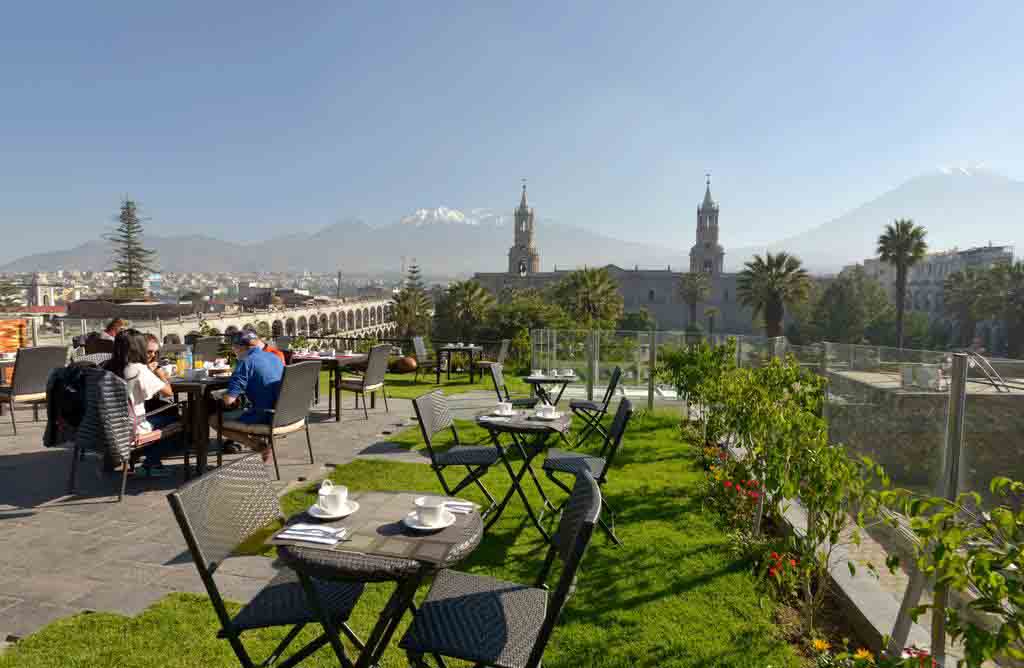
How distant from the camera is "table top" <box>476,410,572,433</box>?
428 centimetres

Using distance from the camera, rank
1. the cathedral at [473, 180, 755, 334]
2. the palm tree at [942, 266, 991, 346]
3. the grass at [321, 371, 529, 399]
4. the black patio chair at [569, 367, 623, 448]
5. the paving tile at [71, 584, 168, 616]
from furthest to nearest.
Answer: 1. the cathedral at [473, 180, 755, 334]
2. the palm tree at [942, 266, 991, 346]
3. the grass at [321, 371, 529, 399]
4. the black patio chair at [569, 367, 623, 448]
5. the paving tile at [71, 584, 168, 616]

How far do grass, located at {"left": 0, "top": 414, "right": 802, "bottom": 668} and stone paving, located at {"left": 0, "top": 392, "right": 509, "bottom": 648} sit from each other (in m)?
0.19

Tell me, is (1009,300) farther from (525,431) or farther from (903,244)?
(525,431)

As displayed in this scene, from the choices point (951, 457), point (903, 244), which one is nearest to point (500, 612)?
point (951, 457)

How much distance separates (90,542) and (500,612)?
115 inches

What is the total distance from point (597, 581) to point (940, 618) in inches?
63.7

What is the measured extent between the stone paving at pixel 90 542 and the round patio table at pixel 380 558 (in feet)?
4.39

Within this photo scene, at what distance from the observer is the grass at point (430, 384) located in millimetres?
10595

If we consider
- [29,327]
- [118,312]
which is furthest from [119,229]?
[29,327]

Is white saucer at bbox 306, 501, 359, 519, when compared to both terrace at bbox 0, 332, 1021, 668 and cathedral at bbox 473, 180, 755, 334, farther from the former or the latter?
cathedral at bbox 473, 180, 755, 334

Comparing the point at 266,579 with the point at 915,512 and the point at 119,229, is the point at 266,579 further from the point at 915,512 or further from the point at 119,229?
the point at 119,229

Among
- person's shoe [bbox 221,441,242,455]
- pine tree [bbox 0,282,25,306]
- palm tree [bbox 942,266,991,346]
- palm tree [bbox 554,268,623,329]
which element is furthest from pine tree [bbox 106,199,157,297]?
palm tree [bbox 942,266,991,346]

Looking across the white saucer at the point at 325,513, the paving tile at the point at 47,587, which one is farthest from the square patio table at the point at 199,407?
the white saucer at the point at 325,513

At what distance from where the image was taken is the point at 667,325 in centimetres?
8912
